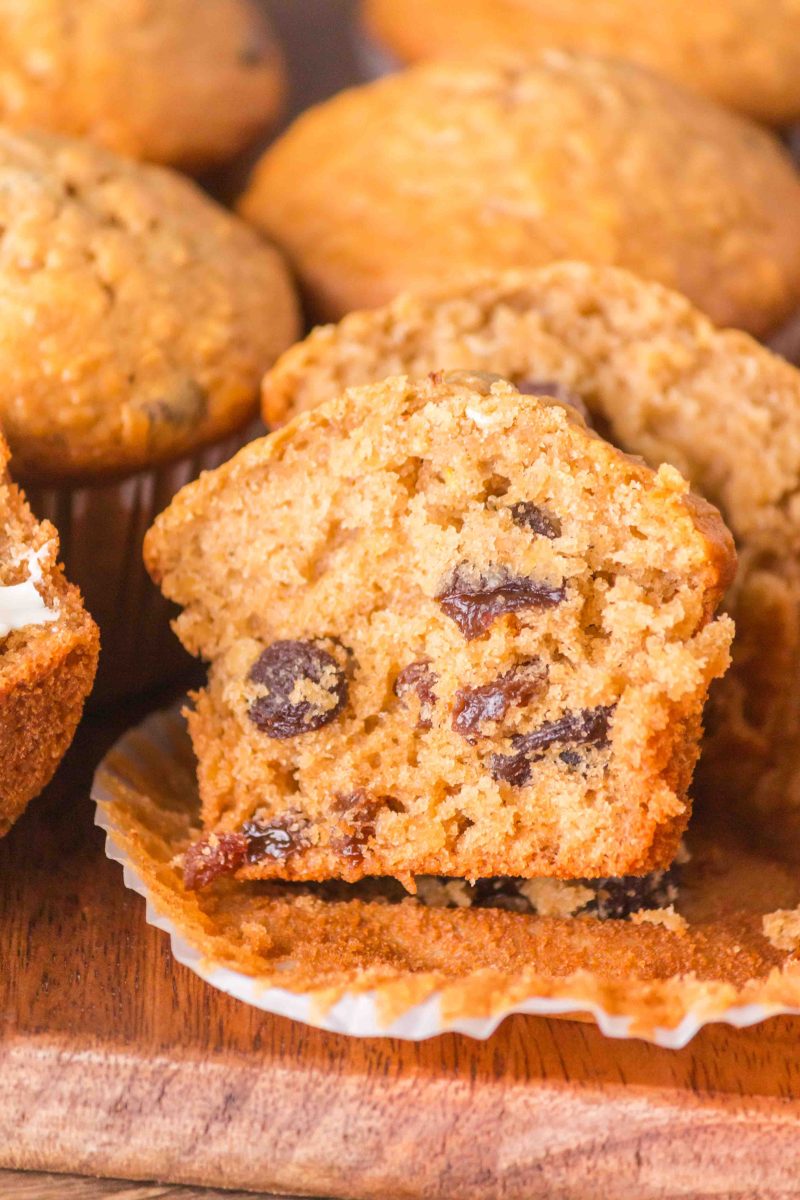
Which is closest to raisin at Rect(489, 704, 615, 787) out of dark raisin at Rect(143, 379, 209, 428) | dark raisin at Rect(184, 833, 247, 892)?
dark raisin at Rect(184, 833, 247, 892)

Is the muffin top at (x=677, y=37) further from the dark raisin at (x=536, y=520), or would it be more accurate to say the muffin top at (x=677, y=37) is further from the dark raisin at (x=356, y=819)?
the dark raisin at (x=356, y=819)

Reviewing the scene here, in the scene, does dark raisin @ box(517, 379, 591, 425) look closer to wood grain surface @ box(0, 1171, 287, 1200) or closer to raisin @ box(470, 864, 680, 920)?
raisin @ box(470, 864, 680, 920)

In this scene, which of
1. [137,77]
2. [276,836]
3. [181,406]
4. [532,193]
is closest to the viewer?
[276,836]

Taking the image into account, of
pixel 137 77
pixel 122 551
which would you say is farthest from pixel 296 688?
pixel 137 77

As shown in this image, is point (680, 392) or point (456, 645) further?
point (680, 392)

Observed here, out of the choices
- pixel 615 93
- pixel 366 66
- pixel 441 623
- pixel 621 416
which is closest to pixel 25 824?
pixel 441 623

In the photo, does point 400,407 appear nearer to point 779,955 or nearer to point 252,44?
point 779,955

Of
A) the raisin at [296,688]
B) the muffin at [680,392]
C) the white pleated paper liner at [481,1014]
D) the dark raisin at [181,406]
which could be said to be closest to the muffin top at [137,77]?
the dark raisin at [181,406]

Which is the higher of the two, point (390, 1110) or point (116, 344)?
point (116, 344)

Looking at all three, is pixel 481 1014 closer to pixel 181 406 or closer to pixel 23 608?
pixel 23 608
